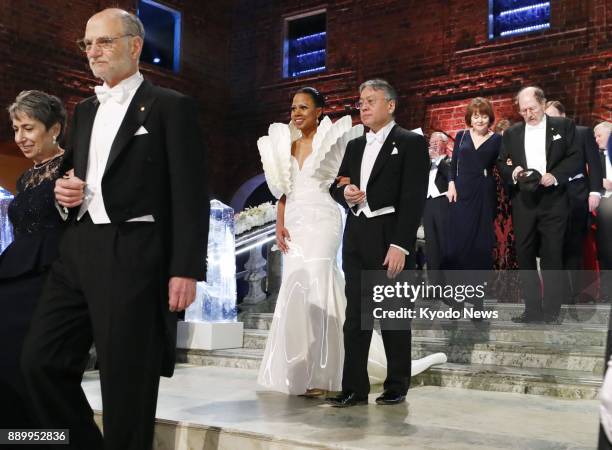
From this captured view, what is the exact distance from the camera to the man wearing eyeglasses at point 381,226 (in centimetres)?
360

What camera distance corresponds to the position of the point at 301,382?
3953 millimetres

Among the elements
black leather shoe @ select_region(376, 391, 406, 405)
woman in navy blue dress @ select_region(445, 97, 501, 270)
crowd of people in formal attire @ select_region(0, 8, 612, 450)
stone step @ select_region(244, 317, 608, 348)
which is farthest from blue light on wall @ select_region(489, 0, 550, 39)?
black leather shoe @ select_region(376, 391, 406, 405)

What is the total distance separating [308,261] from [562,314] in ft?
7.94

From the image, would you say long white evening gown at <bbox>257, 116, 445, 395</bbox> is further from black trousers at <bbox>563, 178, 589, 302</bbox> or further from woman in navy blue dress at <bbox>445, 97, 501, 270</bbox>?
black trousers at <bbox>563, 178, 589, 302</bbox>

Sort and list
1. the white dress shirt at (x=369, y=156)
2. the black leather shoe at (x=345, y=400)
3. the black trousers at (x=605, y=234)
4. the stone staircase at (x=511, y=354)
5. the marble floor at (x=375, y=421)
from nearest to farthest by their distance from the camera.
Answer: the marble floor at (x=375, y=421) < the black leather shoe at (x=345, y=400) < the white dress shirt at (x=369, y=156) < the stone staircase at (x=511, y=354) < the black trousers at (x=605, y=234)

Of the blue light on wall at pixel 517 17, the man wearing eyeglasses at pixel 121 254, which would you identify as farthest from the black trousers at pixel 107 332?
the blue light on wall at pixel 517 17

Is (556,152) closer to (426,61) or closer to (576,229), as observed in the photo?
(576,229)

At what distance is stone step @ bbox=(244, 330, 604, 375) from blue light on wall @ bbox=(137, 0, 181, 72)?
8.95 m

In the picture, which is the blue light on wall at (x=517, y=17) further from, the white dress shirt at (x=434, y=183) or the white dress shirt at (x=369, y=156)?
the white dress shirt at (x=369, y=156)

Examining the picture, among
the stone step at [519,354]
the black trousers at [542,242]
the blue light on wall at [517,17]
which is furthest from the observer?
the blue light on wall at [517,17]

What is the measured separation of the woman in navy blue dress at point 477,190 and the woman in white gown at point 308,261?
171cm

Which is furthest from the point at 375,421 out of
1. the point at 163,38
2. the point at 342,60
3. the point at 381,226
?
the point at 163,38

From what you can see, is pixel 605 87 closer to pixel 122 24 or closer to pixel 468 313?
pixel 468 313

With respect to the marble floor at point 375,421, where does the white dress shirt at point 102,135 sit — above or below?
above
